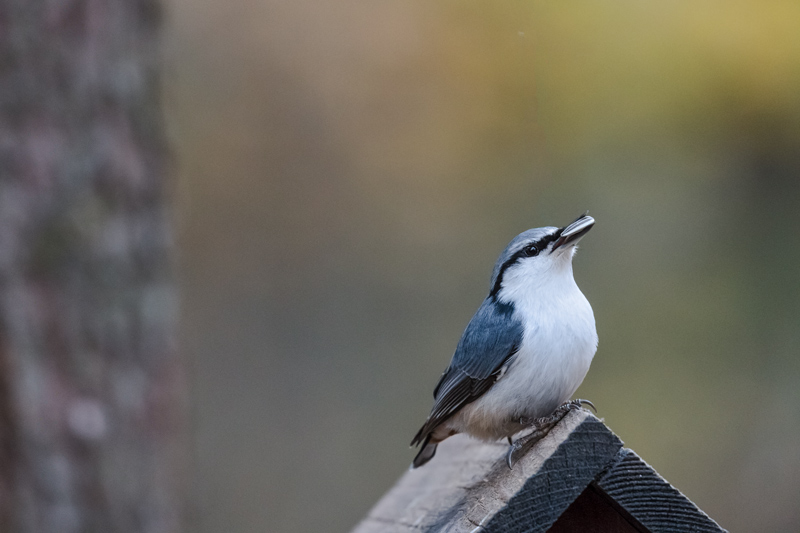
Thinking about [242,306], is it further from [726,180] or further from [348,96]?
[726,180]

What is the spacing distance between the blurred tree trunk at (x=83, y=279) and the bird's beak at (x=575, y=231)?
1525mm

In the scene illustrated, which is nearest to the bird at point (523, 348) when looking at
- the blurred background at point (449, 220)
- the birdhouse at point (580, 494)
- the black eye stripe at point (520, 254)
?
the black eye stripe at point (520, 254)

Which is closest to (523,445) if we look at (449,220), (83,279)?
(83,279)

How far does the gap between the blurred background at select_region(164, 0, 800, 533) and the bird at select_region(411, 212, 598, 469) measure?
3344 millimetres

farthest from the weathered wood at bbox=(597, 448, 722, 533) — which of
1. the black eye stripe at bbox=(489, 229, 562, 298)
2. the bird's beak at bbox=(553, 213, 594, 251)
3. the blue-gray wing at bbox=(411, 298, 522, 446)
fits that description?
the black eye stripe at bbox=(489, 229, 562, 298)

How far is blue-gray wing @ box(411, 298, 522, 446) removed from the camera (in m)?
2.33

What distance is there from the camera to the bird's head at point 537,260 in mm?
2453

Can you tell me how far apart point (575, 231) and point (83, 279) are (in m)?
1.76

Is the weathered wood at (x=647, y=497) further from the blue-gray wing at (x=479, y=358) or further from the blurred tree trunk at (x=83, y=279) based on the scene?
the blurred tree trunk at (x=83, y=279)

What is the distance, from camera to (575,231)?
232cm

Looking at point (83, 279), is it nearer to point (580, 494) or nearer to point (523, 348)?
point (523, 348)

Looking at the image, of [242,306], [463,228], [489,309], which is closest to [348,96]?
[463,228]

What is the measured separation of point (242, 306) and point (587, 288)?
2.93 m

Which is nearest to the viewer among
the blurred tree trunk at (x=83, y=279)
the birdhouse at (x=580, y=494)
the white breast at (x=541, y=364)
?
the birdhouse at (x=580, y=494)
